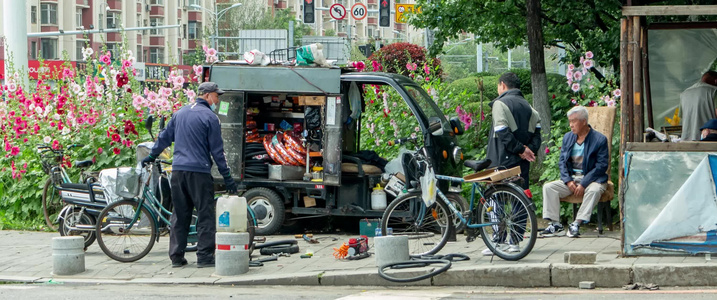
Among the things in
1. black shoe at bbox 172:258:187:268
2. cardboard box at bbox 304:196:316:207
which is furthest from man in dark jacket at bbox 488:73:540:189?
black shoe at bbox 172:258:187:268

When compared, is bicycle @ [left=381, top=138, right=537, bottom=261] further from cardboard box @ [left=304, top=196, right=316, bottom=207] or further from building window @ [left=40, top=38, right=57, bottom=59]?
building window @ [left=40, top=38, right=57, bottom=59]

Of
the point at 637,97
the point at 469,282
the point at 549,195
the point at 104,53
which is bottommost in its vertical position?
the point at 469,282

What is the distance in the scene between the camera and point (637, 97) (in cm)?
960

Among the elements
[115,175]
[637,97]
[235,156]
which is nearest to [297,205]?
[235,156]

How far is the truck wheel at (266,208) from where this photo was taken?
465 inches

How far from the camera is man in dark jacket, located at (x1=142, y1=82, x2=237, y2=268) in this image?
9.54m

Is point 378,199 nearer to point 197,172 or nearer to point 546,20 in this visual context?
point 197,172

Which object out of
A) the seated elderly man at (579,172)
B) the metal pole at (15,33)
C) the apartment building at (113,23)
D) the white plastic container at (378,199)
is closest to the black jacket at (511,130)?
the seated elderly man at (579,172)

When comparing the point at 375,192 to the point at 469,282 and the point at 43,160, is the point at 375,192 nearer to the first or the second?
the point at 469,282

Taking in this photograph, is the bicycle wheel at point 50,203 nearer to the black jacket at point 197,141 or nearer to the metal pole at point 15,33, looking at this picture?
the metal pole at point 15,33

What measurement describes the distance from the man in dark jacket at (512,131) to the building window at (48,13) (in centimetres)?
5896

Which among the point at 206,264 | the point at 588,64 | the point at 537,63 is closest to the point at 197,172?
the point at 206,264

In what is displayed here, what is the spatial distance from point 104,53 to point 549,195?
7.07m

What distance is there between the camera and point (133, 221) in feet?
33.0
